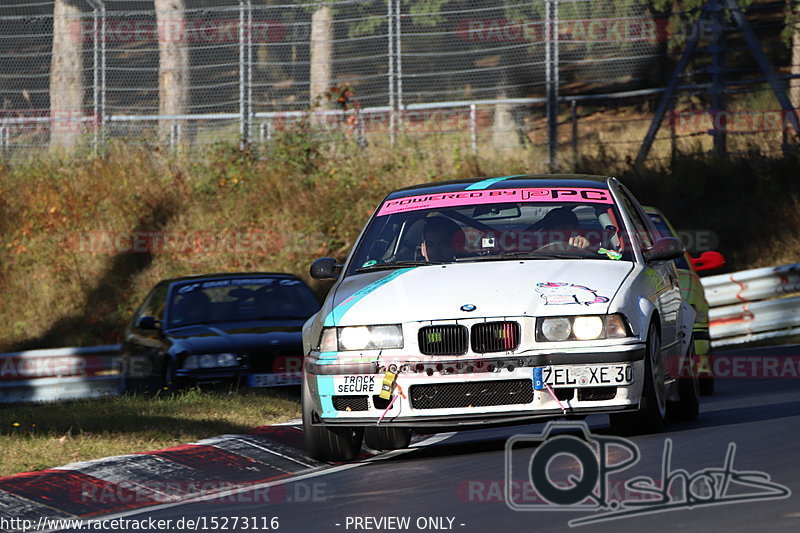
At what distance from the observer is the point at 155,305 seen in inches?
609

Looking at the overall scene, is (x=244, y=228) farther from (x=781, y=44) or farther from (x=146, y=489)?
(x=146, y=489)

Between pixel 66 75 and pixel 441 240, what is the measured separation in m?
18.4

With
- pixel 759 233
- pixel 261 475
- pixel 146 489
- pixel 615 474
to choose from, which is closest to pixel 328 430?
pixel 261 475

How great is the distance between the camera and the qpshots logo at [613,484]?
648cm

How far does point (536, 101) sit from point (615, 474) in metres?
17.5

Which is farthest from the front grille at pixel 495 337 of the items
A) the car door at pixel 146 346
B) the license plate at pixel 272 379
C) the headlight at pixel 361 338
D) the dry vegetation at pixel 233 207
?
the dry vegetation at pixel 233 207

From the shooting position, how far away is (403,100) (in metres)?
25.4

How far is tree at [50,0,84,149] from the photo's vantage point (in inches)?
1016

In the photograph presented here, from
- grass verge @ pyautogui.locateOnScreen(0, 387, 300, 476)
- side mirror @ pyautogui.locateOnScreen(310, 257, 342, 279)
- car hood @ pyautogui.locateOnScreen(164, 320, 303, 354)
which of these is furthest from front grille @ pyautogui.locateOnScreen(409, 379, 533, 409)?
car hood @ pyautogui.locateOnScreen(164, 320, 303, 354)

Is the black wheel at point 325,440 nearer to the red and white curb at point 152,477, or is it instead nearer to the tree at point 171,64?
the red and white curb at point 152,477

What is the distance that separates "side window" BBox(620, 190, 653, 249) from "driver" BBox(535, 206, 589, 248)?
17.9 inches

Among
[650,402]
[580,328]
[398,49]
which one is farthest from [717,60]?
[580,328]

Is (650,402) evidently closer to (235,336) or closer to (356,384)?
(356,384)

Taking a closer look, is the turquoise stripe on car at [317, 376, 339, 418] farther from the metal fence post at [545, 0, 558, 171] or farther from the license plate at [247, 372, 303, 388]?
the metal fence post at [545, 0, 558, 171]
